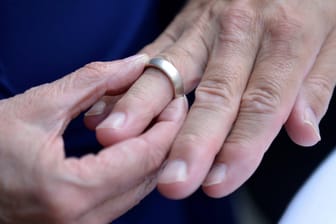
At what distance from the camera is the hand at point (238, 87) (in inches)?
24.0

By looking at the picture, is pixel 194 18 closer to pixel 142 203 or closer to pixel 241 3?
pixel 241 3

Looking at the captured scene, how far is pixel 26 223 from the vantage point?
0.62 metres

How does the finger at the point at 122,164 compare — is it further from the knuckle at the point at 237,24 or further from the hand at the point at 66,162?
the knuckle at the point at 237,24

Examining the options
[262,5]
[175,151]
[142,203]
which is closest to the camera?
[175,151]

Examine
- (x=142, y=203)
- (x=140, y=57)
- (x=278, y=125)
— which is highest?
(x=140, y=57)

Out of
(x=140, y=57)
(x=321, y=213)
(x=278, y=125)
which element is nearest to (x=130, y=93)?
(x=140, y=57)

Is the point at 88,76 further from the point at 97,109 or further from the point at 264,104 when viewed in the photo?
the point at 264,104

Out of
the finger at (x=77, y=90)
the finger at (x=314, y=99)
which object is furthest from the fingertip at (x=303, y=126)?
the finger at (x=77, y=90)

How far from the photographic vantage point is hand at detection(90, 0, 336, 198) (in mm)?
610

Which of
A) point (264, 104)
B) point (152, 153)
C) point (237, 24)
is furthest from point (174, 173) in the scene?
point (237, 24)

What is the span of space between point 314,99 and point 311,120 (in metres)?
0.04

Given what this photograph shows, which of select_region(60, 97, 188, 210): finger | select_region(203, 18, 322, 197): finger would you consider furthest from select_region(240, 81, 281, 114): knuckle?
select_region(60, 97, 188, 210): finger

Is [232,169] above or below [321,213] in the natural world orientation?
above

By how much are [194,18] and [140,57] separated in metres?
0.16
